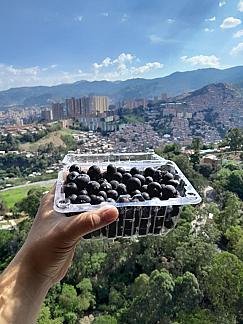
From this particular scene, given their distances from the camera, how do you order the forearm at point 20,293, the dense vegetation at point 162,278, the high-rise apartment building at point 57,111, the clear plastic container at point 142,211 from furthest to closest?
the high-rise apartment building at point 57,111
the dense vegetation at point 162,278
the clear plastic container at point 142,211
the forearm at point 20,293

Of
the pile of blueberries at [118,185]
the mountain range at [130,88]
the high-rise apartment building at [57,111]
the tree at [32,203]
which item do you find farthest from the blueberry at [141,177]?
the mountain range at [130,88]

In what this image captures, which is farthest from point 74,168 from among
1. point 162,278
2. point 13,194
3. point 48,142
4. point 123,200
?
point 48,142

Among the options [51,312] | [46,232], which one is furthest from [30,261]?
[51,312]

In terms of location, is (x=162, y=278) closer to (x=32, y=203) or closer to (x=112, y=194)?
(x=112, y=194)

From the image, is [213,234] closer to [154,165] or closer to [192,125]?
[154,165]

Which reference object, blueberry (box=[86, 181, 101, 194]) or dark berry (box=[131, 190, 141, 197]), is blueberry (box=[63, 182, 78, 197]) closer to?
blueberry (box=[86, 181, 101, 194])

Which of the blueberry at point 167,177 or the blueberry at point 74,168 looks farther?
the blueberry at point 74,168

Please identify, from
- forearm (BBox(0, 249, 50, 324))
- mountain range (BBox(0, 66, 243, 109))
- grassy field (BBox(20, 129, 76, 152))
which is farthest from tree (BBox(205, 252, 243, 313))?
mountain range (BBox(0, 66, 243, 109))

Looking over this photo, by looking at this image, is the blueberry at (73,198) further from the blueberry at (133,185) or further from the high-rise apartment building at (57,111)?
the high-rise apartment building at (57,111)
